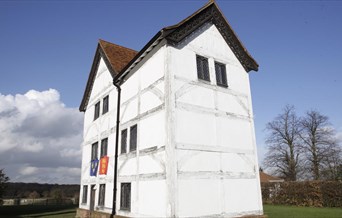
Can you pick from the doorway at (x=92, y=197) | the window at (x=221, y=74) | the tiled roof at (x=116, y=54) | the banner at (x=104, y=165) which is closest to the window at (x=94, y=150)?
the doorway at (x=92, y=197)

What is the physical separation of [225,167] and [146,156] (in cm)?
345

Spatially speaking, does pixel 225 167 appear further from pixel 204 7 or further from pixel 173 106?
pixel 204 7

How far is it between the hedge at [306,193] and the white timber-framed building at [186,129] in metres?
15.0

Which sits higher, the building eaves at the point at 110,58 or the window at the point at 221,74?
the building eaves at the point at 110,58

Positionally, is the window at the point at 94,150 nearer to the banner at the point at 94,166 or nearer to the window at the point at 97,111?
the banner at the point at 94,166

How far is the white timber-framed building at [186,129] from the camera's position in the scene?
10141 millimetres

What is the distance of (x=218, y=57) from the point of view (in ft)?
43.1

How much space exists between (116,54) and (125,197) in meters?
9.62

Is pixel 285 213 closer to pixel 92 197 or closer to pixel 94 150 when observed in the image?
pixel 92 197

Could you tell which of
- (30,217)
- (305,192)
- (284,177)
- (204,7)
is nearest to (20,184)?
(30,217)

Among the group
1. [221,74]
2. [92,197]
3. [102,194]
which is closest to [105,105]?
[102,194]

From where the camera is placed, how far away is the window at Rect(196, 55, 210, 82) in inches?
476

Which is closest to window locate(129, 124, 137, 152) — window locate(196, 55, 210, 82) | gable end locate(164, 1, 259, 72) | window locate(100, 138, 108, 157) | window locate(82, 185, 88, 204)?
window locate(100, 138, 108, 157)

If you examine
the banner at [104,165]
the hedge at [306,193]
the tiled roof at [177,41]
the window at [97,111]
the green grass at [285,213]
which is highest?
the tiled roof at [177,41]
